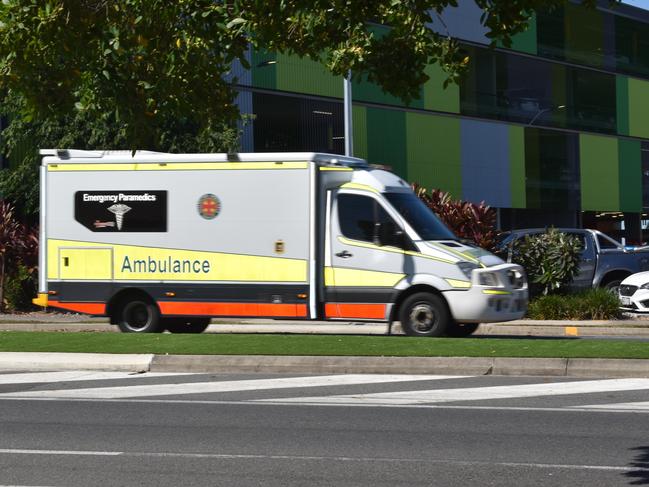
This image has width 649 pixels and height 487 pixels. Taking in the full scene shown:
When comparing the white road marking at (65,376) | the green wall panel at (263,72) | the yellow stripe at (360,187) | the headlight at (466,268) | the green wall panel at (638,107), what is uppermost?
the green wall panel at (638,107)

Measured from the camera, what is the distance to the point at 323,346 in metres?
15.2

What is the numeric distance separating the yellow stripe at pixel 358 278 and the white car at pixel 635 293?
6802 millimetres

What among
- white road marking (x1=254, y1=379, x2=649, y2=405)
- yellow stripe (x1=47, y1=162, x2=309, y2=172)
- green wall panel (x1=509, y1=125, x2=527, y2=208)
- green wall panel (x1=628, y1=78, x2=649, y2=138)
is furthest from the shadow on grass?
green wall panel (x1=628, y1=78, x2=649, y2=138)

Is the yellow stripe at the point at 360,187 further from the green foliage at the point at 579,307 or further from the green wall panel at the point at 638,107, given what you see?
the green wall panel at the point at 638,107

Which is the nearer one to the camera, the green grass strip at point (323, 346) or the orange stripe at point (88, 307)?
the green grass strip at point (323, 346)

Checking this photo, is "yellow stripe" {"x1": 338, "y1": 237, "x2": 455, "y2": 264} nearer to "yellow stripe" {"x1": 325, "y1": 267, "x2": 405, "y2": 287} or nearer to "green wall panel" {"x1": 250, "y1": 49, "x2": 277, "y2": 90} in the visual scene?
"yellow stripe" {"x1": 325, "y1": 267, "x2": 405, "y2": 287}

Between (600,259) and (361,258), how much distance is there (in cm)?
872

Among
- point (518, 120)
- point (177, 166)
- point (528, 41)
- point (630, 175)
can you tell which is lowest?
point (177, 166)

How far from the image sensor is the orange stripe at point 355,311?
17.5m

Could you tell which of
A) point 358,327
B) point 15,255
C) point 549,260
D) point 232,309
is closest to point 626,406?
point 232,309

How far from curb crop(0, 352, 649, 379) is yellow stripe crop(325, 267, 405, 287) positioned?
142 inches

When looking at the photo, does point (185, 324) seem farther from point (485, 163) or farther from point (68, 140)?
point (485, 163)

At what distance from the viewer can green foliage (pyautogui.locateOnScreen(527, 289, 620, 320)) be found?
73.9 ft

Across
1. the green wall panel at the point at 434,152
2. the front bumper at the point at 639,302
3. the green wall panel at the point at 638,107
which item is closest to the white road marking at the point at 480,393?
the front bumper at the point at 639,302
